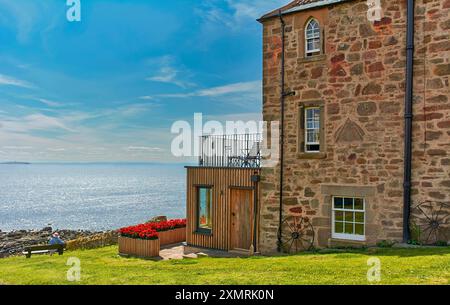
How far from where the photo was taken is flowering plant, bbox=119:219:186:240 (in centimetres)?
1670

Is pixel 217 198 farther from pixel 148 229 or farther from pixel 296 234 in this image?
pixel 296 234

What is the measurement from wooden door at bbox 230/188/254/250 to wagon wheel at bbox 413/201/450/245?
6579mm

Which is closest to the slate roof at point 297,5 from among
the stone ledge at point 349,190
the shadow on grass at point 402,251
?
the stone ledge at point 349,190

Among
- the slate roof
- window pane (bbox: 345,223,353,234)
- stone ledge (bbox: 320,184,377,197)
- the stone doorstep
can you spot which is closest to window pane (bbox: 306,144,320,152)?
stone ledge (bbox: 320,184,377,197)

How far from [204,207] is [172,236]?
97.1 inches

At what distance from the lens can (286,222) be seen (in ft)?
49.5

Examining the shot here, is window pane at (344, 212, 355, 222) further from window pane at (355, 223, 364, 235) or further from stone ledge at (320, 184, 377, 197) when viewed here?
stone ledge at (320, 184, 377, 197)

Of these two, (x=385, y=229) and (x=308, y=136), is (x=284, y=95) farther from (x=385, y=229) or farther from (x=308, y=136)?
(x=385, y=229)

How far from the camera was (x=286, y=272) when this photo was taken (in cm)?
949

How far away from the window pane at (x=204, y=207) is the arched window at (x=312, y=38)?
7.81 metres

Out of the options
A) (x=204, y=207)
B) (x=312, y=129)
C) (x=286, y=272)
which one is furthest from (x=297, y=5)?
(x=286, y=272)

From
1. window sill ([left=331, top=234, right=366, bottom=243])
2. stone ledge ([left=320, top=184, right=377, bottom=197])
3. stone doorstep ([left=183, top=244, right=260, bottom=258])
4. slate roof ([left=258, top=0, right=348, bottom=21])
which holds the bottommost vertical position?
stone doorstep ([left=183, top=244, right=260, bottom=258])

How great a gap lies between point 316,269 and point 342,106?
6.53 m
